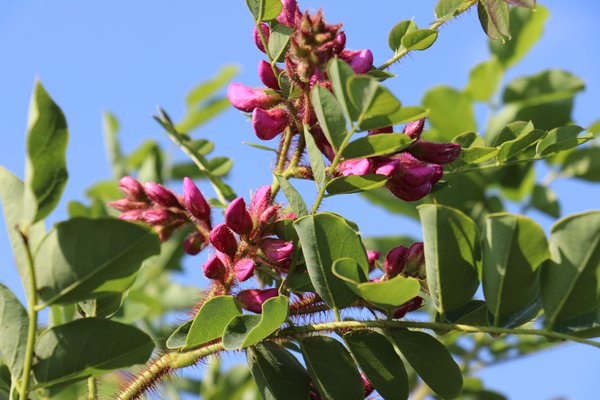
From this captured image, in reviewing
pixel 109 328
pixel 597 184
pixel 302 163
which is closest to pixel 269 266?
pixel 302 163

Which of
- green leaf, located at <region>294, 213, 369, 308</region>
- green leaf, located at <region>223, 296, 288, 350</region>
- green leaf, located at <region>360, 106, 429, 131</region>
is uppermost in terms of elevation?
green leaf, located at <region>360, 106, 429, 131</region>

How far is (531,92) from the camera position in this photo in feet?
12.1

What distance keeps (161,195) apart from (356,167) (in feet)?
2.01

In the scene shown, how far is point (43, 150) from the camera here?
3.97 feet

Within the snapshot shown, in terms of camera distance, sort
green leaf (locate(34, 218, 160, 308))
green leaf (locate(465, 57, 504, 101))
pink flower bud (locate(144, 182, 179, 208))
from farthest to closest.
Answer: green leaf (locate(465, 57, 504, 101)) < pink flower bud (locate(144, 182, 179, 208)) < green leaf (locate(34, 218, 160, 308))

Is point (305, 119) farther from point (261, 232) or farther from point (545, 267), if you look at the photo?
point (545, 267)

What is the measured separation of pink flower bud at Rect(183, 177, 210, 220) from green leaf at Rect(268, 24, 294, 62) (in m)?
0.39

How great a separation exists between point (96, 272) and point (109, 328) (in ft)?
0.53

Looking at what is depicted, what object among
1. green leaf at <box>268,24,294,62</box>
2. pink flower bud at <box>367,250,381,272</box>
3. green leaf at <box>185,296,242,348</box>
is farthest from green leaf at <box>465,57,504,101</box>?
green leaf at <box>185,296,242,348</box>

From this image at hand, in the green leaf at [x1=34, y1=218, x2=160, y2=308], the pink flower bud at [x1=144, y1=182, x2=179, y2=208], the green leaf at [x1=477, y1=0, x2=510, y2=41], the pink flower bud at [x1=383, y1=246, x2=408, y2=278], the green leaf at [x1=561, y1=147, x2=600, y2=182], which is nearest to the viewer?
the green leaf at [x1=34, y1=218, x2=160, y2=308]

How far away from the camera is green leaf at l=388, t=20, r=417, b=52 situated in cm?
187

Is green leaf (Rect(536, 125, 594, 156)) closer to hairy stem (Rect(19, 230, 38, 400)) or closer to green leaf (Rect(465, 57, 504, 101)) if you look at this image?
hairy stem (Rect(19, 230, 38, 400))

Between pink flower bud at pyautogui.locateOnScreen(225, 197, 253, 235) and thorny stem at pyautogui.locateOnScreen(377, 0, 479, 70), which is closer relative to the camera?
pink flower bud at pyautogui.locateOnScreen(225, 197, 253, 235)

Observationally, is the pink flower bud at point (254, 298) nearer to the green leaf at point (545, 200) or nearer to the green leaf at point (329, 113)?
the green leaf at point (329, 113)
